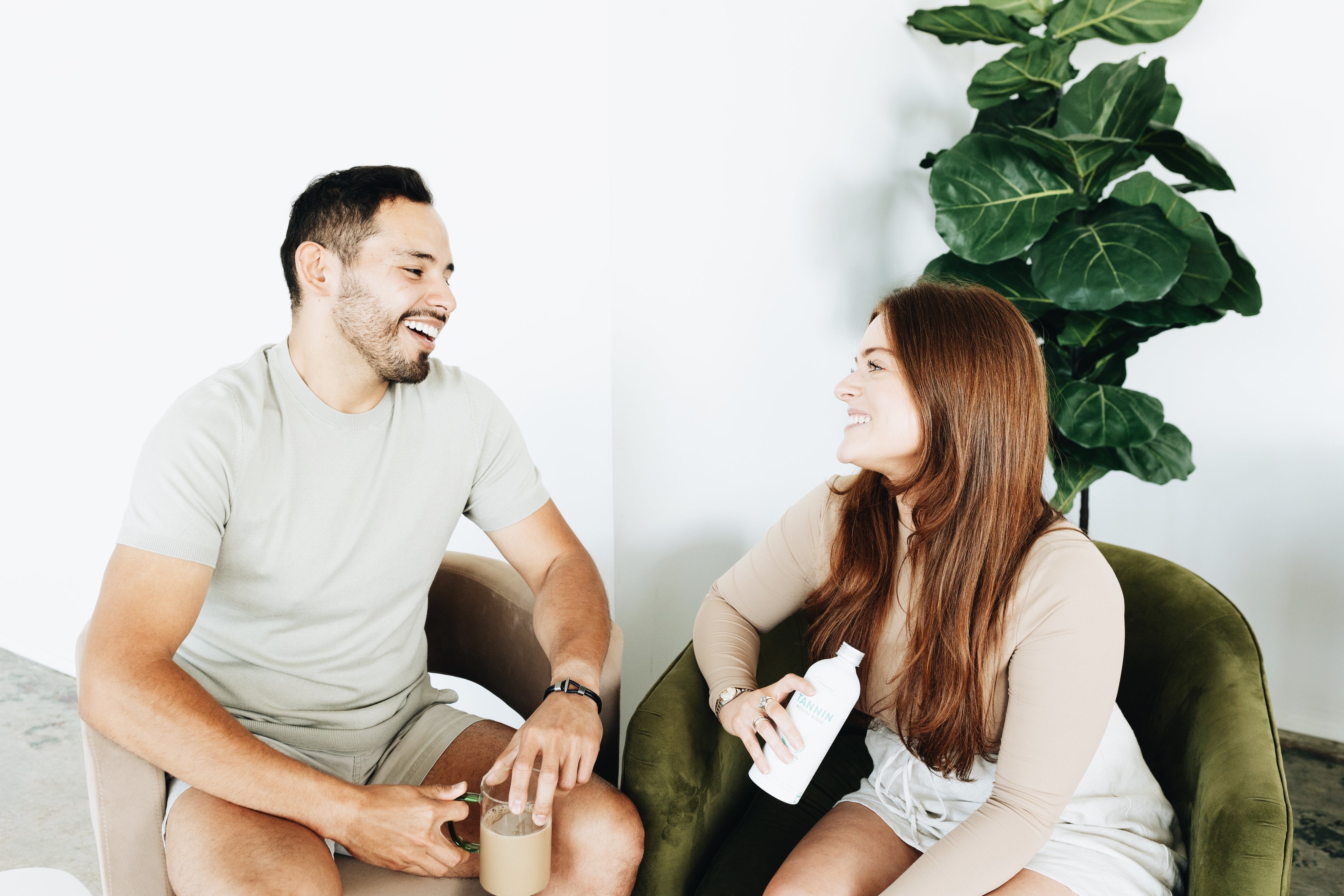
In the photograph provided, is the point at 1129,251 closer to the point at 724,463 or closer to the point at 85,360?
the point at 724,463

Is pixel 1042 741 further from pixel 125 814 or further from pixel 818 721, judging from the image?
pixel 125 814

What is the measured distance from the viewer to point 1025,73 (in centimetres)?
201

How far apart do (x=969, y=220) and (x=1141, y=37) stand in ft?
2.11

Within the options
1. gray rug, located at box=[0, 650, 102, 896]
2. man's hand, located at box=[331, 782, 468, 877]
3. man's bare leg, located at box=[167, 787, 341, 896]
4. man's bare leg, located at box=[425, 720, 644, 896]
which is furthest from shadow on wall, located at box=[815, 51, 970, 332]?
gray rug, located at box=[0, 650, 102, 896]

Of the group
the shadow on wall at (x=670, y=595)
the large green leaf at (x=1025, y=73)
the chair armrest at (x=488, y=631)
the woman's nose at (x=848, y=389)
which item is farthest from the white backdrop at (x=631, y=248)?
the woman's nose at (x=848, y=389)

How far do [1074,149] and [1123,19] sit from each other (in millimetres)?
459

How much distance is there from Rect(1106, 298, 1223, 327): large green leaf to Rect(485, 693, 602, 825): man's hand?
1.43 metres

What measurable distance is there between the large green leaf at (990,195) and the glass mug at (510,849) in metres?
1.48

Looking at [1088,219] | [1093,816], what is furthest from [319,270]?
[1088,219]

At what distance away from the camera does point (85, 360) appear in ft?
7.88

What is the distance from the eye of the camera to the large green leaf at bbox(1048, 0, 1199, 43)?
2.00 m

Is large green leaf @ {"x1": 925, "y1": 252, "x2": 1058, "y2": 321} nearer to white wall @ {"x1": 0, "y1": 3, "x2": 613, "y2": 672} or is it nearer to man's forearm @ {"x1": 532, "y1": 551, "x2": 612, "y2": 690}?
white wall @ {"x1": 0, "y1": 3, "x2": 613, "y2": 672}

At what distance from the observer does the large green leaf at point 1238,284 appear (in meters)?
1.94

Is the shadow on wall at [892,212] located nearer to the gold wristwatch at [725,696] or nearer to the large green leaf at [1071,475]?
the large green leaf at [1071,475]
